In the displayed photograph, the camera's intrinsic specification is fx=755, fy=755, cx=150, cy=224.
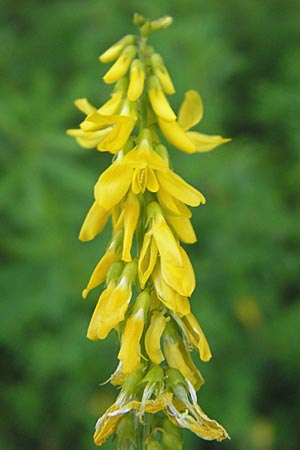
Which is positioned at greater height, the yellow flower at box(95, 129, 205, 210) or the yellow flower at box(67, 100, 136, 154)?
the yellow flower at box(67, 100, 136, 154)

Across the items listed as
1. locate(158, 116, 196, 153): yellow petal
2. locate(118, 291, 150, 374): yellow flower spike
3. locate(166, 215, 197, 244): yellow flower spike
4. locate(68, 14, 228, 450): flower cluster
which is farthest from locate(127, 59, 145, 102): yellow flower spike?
locate(118, 291, 150, 374): yellow flower spike

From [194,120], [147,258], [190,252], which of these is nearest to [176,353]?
[147,258]

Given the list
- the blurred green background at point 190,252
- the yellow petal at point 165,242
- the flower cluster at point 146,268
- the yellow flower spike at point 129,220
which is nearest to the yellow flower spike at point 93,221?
the flower cluster at point 146,268

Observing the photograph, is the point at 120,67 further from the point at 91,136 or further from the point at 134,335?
the point at 134,335

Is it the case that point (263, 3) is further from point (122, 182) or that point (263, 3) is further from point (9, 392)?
point (122, 182)

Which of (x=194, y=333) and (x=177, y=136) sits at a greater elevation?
(x=177, y=136)

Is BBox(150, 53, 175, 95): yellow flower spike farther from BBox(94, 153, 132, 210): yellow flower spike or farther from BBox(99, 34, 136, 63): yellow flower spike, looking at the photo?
BBox(94, 153, 132, 210): yellow flower spike

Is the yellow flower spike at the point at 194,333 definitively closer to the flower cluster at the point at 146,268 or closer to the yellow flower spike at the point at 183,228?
the flower cluster at the point at 146,268

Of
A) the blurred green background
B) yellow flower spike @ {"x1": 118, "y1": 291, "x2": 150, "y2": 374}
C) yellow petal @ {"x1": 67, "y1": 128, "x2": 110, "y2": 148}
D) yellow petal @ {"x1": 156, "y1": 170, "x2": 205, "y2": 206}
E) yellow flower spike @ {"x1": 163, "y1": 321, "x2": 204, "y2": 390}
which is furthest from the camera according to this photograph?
the blurred green background
